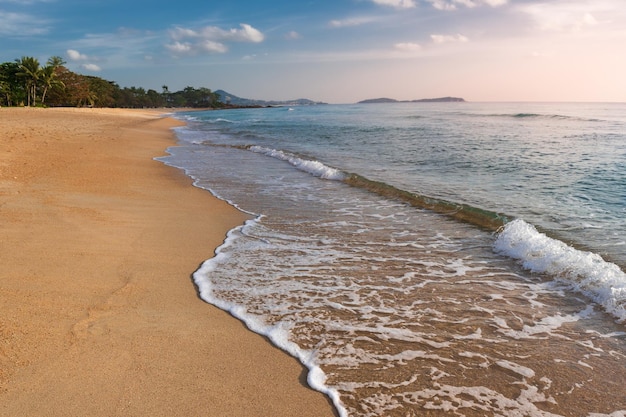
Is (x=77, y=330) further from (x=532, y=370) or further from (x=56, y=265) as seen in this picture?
(x=532, y=370)

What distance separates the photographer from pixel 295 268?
18.8 feet

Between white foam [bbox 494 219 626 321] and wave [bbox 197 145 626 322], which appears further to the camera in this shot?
wave [bbox 197 145 626 322]

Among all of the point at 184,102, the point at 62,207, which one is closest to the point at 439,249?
the point at 62,207

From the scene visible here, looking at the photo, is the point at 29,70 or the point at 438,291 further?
the point at 29,70

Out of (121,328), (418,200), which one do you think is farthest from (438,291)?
(418,200)

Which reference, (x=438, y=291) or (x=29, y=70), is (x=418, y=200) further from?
(x=29, y=70)

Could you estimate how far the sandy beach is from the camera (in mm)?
2980

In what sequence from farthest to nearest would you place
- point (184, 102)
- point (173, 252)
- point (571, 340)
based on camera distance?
point (184, 102) < point (173, 252) < point (571, 340)

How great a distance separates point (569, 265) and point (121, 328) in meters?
5.52

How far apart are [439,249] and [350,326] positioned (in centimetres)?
307

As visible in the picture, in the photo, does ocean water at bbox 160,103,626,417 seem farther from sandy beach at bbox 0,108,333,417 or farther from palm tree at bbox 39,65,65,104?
palm tree at bbox 39,65,65,104

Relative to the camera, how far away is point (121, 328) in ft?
12.7

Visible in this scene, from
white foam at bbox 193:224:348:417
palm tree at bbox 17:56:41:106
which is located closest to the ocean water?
white foam at bbox 193:224:348:417

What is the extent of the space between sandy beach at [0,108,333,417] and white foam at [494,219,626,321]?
3.74m
